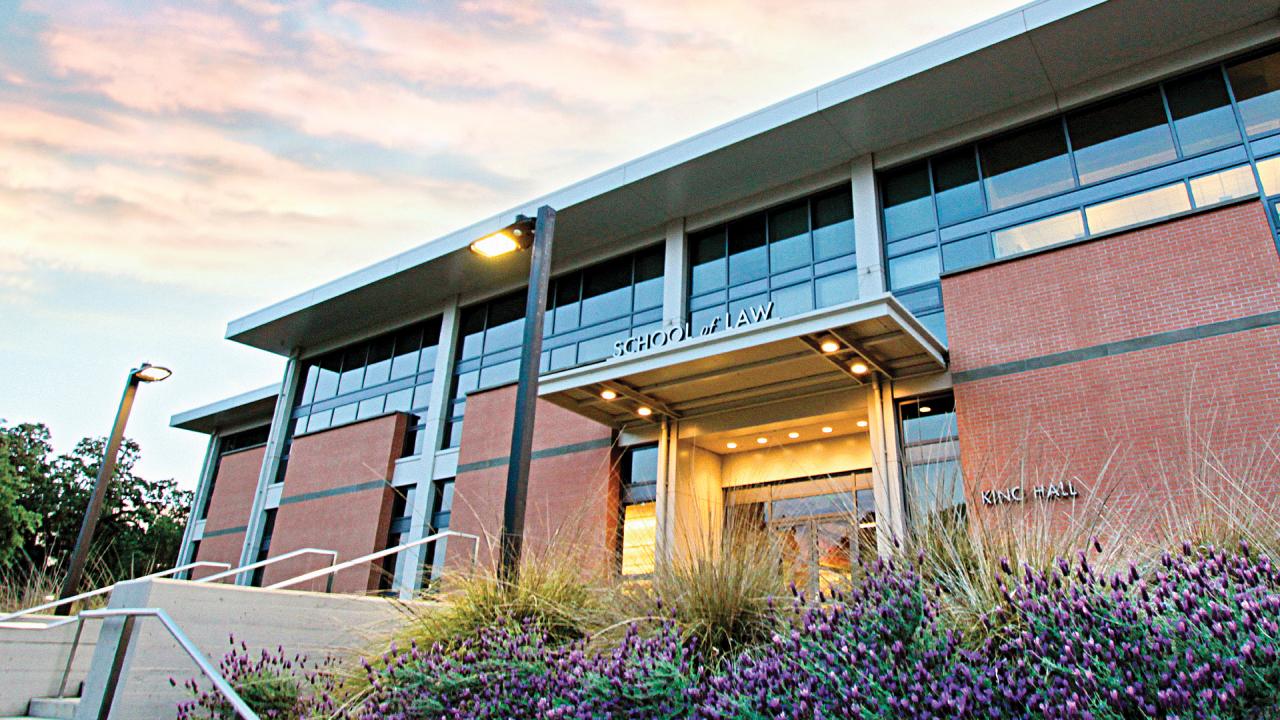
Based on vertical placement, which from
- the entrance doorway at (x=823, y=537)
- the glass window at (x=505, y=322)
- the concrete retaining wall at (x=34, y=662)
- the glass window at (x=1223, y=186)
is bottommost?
the concrete retaining wall at (x=34, y=662)

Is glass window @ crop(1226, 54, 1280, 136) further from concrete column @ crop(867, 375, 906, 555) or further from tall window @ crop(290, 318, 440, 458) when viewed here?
tall window @ crop(290, 318, 440, 458)

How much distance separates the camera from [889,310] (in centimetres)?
899

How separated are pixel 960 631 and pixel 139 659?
19.1 ft

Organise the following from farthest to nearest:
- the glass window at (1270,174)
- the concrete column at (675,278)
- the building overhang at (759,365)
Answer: the concrete column at (675,278) → the glass window at (1270,174) → the building overhang at (759,365)

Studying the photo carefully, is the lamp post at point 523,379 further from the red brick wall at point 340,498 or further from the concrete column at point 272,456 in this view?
the concrete column at point 272,456

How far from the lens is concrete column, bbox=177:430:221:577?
24547 mm

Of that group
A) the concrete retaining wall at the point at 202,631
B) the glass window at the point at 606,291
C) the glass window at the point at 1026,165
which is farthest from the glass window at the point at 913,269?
the concrete retaining wall at the point at 202,631

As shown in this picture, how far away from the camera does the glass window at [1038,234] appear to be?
11.2m

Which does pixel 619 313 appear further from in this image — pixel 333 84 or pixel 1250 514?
pixel 1250 514

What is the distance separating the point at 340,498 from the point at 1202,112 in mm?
17774

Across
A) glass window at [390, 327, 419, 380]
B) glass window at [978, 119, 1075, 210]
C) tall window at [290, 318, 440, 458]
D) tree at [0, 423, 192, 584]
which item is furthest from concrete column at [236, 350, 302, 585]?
tree at [0, 423, 192, 584]

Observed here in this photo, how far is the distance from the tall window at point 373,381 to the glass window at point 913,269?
1091 cm

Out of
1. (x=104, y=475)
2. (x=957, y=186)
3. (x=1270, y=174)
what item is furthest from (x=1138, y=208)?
(x=104, y=475)

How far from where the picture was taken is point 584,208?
1534cm
